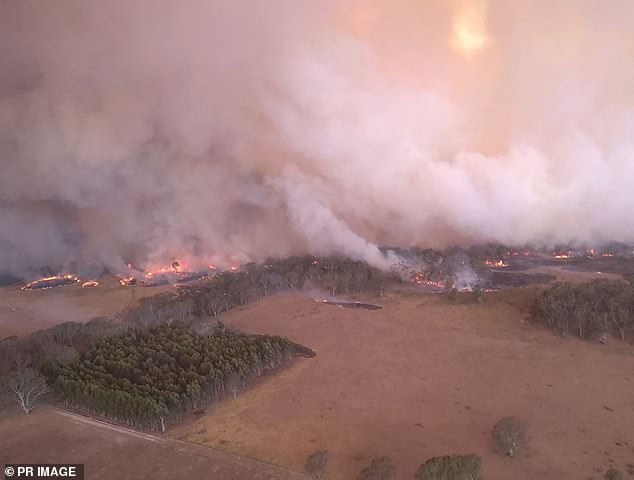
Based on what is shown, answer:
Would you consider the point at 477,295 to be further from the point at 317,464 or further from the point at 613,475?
the point at 317,464

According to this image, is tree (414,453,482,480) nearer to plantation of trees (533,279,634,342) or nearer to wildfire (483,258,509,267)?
plantation of trees (533,279,634,342)

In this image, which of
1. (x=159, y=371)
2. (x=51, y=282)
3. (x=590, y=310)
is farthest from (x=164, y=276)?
(x=590, y=310)

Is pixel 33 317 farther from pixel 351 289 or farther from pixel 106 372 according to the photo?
pixel 351 289

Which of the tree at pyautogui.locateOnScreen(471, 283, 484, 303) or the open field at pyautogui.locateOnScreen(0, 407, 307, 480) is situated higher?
the tree at pyautogui.locateOnScreen(471, 283, 484, 303)

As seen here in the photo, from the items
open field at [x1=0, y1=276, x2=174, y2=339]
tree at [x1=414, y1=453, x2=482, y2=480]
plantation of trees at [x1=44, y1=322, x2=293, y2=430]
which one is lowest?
tree at [x1=414, y1=453, x2=482, y2=480]

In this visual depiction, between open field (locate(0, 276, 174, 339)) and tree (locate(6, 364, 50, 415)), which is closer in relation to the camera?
tree (locate(6, 364, 50, 415))

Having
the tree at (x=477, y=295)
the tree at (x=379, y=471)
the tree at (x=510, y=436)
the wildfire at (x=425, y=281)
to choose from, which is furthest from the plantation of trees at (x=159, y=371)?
the wildfire at (x=425, y=281)

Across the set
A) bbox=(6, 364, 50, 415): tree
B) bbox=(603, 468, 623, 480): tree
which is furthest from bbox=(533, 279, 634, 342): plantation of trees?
bbox=(6, 364, 50, 415): tree
